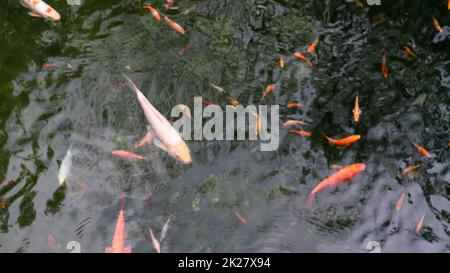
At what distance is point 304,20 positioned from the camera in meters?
4.75

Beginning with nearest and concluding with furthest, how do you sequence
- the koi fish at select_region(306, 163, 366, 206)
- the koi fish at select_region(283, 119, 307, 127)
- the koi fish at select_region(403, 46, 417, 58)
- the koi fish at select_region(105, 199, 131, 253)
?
the koi fish at select_region(105, 199, 131, 253) → the koi fish at select_region(306, 163, 366, 206) → the koi fish at select_region(283, 119, 307, 127) → the koi fish at select_region(403, 46, 417, 58)

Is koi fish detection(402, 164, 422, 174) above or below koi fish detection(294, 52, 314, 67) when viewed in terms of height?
below

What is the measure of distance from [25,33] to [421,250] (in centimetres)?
406

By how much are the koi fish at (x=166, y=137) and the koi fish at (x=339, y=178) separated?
1.01 metres

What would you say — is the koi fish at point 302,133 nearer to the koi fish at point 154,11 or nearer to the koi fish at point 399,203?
the koi fish at point 399,203

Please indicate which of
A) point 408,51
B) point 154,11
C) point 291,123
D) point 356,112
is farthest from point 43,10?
point 408,51

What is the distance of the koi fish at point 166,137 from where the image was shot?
3727 mm

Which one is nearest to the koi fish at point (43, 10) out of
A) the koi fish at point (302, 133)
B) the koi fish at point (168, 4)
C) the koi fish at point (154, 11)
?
the koi fish at point (154, 11)

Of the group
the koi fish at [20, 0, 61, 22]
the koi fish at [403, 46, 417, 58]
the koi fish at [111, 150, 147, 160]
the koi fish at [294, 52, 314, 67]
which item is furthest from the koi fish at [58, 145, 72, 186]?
the koi fish at [403, 46, 417, 58]

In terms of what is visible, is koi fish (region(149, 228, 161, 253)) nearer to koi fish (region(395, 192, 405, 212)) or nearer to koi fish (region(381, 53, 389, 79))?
koi fish (region(395, 192, 405, 212))

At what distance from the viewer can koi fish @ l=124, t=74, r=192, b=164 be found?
3727 millimetres

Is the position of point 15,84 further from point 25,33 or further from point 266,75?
point 266,75

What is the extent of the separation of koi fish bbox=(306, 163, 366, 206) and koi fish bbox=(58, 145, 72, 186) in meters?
1.89
